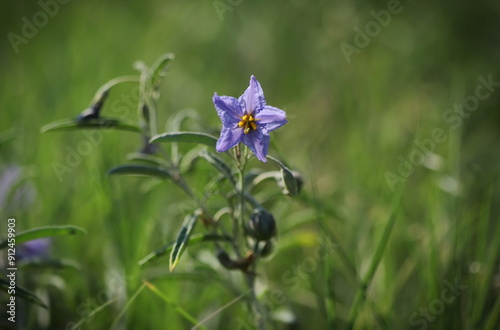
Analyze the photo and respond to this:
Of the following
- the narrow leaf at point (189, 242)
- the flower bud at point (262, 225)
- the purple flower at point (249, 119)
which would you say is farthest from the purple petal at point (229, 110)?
the narrow leaf at point (189, 242)

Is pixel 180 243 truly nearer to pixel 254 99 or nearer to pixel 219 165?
pixel 219 165

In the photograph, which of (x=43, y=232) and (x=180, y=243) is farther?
(x=43, y=232)

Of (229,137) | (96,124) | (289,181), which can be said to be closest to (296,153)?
(96,124)

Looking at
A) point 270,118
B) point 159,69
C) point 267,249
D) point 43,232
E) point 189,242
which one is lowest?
point 267,249

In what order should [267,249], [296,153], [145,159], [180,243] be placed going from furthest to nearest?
[296,153], [145,159], [267,249], [180,243]

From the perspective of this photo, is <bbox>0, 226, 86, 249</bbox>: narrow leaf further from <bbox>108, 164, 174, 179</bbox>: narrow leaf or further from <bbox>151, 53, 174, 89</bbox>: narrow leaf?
<bbox>151, 53, 174, 89</bbox>: narrow leaf

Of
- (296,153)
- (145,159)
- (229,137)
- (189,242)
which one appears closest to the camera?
(229,137)

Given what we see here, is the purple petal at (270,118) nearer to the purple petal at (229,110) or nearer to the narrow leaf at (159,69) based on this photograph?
the purple petal at (229,110)
